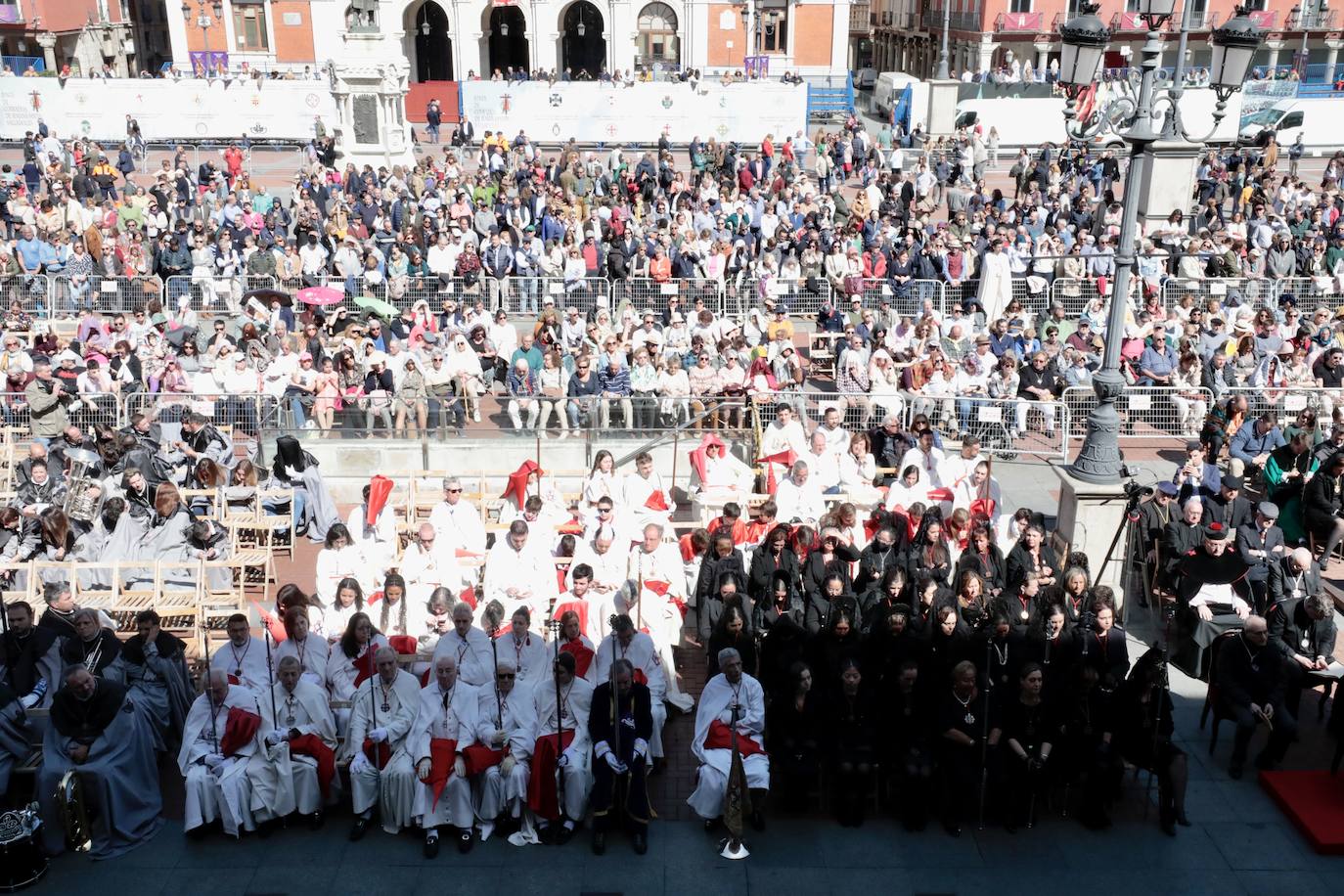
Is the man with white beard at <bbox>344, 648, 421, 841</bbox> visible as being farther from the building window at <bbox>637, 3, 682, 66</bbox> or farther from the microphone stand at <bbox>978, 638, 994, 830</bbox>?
the building window at <bbox>637, 3, 682, 66</bbox>

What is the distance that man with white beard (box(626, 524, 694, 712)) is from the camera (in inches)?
392

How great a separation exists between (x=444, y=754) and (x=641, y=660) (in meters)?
1.68

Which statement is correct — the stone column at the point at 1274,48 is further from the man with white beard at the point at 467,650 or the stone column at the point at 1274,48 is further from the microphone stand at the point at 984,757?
the man with white beard at the point at 467,650

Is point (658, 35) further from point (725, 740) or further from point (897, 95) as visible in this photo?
point (725, 740)

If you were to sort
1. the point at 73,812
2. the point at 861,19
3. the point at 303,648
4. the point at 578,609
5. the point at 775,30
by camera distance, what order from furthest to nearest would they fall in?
the point at 861,19
the point at 775,30
the point at 578,609
the point at 303,648
the point at 73,812

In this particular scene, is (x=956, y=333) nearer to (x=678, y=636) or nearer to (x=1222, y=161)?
(x=678, y=636)

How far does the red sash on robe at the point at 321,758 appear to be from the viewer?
26.8 ft

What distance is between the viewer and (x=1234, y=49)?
11.5 meters

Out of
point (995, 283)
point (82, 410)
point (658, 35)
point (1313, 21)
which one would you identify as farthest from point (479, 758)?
point (1313, 21)

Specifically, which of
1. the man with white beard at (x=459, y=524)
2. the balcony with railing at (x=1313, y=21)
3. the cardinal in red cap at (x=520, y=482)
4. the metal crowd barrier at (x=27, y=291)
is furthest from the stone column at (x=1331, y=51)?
the man with white beard at (x=459, y=524)

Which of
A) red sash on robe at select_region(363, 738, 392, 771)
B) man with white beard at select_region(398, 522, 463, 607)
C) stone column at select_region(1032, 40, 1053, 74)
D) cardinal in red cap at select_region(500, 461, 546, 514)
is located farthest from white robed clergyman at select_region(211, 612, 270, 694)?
stone column at select_region(1032, 40, 1053, 74)

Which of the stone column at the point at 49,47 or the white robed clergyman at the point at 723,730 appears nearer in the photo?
A: the white robed clergyman at the point at 723,730

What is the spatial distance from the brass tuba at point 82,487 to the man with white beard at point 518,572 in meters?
4.37

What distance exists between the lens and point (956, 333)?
16.8 meters
